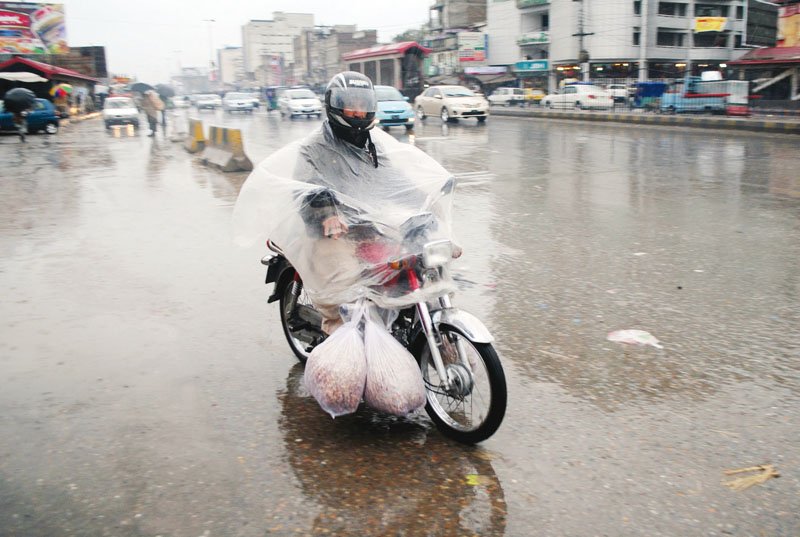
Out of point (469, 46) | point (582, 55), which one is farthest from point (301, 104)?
point (469, 46)

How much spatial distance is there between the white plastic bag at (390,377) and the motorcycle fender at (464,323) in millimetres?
245

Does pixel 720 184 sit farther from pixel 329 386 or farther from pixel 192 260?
pixel 329 386

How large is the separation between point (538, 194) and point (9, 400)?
8363 millimetres

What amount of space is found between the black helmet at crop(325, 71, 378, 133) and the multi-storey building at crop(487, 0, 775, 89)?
55635mm

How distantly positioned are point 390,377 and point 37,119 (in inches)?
1095

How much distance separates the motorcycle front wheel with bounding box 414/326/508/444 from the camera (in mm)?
3145

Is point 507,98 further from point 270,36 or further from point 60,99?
point 270,36

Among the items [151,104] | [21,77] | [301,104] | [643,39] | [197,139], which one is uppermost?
[643,39]

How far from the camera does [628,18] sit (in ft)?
193

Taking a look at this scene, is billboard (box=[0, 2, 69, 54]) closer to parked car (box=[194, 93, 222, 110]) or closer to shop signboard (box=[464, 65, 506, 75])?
parked car (box=[194, 93, 222, 110])

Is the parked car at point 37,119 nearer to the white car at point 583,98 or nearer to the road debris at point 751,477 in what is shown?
the white car at point 583,98

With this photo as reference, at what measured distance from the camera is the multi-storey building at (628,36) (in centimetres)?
5928

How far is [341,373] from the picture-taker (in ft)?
10.8

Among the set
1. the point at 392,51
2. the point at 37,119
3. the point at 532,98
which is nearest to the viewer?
the point at 37,119
